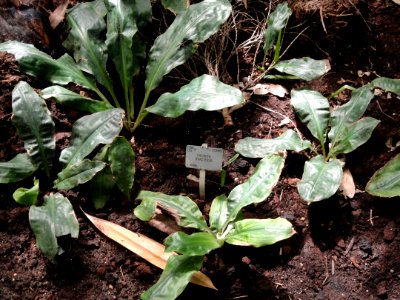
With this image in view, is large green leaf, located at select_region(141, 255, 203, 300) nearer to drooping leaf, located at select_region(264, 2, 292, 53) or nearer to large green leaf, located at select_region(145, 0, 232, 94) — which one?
large green leaf, located at select_region(145, 0, 232, 94)

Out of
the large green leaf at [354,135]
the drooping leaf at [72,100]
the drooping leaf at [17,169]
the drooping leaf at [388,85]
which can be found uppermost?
the drooping leaf at [72,100]

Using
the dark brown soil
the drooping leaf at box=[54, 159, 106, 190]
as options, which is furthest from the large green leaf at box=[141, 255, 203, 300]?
the drooping leaf at box=[54, 159, 106, 190]

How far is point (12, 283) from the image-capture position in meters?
1.39

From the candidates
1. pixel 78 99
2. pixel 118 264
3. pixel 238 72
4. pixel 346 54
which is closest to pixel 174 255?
pixel 118 264

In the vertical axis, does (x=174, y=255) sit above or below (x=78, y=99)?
below

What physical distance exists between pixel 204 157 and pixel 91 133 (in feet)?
1.36

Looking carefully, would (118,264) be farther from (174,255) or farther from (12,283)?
(12,283)

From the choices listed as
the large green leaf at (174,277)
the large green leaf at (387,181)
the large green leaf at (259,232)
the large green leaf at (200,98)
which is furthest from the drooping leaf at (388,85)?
the large green leaf at (174,277)

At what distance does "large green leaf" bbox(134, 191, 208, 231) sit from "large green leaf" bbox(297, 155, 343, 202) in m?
0.35

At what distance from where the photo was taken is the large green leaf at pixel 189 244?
125cm

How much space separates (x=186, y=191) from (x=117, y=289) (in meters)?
0.42

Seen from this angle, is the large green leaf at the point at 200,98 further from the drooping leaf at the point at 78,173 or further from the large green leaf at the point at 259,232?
the large green leaf at the point at 259,232

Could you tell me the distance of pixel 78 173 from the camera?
1.48m

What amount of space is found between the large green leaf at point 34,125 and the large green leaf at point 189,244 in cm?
58
